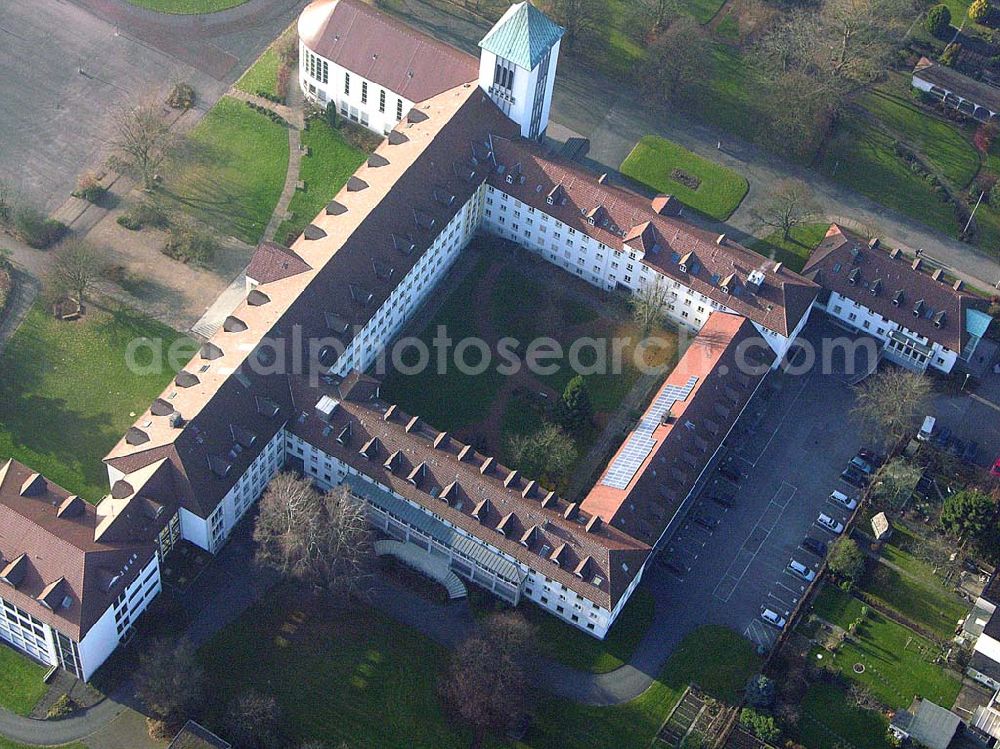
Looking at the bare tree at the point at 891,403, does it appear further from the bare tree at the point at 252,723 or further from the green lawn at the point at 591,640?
the bare tree at the point at 252,723

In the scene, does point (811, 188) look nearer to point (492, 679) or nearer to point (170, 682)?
point (492, 679)

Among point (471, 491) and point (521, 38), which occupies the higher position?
point (521, 38)

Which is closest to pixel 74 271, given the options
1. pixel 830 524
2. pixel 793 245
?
pixel 793 245

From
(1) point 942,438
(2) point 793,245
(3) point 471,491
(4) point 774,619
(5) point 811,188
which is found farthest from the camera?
(5) point 811,188

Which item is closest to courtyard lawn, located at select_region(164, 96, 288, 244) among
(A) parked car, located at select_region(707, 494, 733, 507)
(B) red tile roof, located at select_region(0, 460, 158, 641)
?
(B) red tile roof, located at select_region(0, 460, 158, 641)

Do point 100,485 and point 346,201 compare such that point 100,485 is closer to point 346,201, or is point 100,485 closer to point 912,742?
point 346,201
